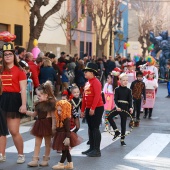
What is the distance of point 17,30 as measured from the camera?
2858 centimetres

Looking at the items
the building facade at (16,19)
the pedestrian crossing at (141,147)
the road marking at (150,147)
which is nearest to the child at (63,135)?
the pedestrian crossing at (141,147)

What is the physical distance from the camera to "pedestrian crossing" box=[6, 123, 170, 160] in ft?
36.2

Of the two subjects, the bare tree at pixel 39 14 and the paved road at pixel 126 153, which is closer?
the paved road at pixel 126 153

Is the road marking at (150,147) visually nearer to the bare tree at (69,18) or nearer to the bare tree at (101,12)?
the bare tree at (69,18)

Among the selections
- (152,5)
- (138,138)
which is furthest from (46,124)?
(152,5)

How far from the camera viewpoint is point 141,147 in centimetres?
1203

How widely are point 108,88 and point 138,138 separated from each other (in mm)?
2157

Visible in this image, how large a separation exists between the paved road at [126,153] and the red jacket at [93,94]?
98 cm

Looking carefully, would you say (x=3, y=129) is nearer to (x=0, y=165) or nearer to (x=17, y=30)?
(x=0, y=165)

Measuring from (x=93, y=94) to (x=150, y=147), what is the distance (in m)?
2.07

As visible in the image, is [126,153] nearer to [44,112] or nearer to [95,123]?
[95,123]

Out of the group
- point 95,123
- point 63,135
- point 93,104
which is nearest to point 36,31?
point 95,123

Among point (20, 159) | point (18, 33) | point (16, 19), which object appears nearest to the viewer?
point (20, 159)

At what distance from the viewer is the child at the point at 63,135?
935cm
